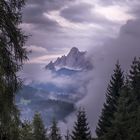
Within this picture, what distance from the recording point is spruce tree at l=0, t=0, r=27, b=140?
37.8 ft

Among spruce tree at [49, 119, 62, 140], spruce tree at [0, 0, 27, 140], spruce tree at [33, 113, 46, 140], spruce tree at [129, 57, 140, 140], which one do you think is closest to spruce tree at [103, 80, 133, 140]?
spruce tree at [129, 57, 140, 140]

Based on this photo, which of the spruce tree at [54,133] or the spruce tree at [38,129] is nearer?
the spruce tree at [38,129]

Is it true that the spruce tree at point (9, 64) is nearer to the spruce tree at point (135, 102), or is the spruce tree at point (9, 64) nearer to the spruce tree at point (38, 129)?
the spruce tree at point (135, 102)

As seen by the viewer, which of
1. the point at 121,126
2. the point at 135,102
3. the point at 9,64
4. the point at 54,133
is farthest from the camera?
the point at 54,133

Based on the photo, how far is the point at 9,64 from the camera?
11.8 meters

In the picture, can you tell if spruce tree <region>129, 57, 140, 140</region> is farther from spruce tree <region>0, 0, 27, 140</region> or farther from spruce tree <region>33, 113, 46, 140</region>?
spruce tree <region>0, 0, 27, 140</region>

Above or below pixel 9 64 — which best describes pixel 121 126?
below

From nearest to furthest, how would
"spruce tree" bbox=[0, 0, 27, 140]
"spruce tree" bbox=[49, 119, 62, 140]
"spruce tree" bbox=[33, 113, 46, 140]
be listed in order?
1. "spruce tree" bbox=[0, 0, 27, 140]
2. "spruce tree" bbox=[33, 113, 46, 140]
3. "spruce tree" bbox=[49, 119, 62, 140]

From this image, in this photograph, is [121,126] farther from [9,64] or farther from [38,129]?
[9,64]

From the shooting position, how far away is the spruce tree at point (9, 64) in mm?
11523

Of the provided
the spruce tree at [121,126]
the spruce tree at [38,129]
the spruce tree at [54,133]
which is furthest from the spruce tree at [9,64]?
the spruce tree at [54,133]

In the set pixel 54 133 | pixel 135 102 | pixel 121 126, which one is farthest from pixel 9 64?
pixel 54 133

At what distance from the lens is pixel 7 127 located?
11.8 m

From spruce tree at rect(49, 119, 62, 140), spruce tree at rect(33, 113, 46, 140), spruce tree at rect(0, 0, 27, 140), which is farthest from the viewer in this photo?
spruce tree at rect(49, 119, 62, 140)
